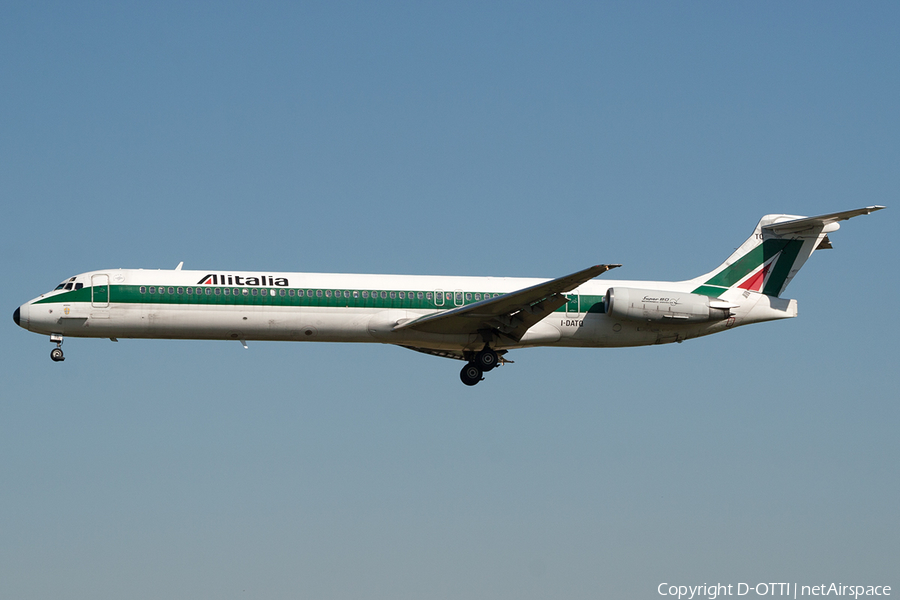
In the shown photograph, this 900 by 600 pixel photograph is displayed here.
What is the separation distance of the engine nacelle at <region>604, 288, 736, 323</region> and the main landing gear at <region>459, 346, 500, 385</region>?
3923 millimetres

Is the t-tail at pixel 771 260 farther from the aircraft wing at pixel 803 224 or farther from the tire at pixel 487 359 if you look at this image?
the tire at pixel 487 359

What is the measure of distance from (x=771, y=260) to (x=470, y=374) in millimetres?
10760

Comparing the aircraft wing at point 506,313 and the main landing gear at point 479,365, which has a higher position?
the aircraft wing at point 506,313

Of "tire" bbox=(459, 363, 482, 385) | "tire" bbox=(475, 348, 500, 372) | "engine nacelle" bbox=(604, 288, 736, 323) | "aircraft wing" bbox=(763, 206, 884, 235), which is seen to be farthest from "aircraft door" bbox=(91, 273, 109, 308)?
"aircraft wing" bbox=(763, 206, 884, 235)

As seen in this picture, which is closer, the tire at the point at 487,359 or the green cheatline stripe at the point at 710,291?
the tire at the point at 487,359

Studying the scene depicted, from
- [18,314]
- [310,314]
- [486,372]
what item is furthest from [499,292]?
[18,314]

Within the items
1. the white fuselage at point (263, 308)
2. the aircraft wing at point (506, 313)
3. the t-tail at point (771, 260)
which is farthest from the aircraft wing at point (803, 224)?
the aircraft wing at point (506, 313)

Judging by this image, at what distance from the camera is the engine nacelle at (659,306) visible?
1352 inches

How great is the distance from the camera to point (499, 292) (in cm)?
3522

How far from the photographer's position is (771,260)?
121ft

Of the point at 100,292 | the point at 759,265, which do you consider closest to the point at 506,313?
the point at 759,265

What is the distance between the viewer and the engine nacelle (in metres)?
34.3

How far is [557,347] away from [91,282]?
14871mm

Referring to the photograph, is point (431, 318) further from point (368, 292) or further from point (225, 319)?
point (225, 319)
